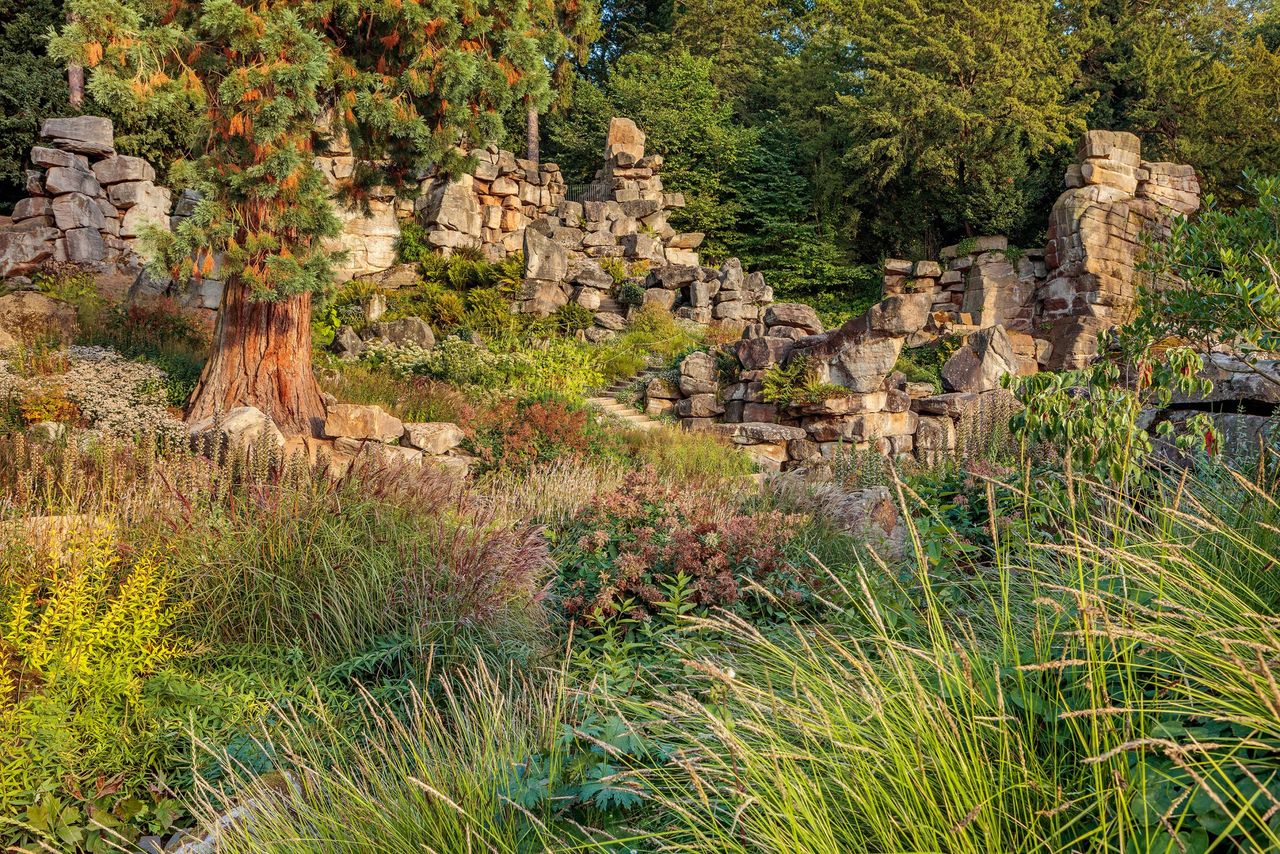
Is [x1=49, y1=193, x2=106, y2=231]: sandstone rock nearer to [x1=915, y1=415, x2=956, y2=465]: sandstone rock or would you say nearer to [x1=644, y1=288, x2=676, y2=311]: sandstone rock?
[x1=644, y1=288, x2=676, y2=311]: sandstone rock

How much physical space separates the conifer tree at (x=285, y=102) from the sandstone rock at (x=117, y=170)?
10.7 m

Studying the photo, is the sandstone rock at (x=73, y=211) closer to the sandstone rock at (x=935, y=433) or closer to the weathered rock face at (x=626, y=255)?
the weathered rock face at (x=626, y=255)

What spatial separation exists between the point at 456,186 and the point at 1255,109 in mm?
18517

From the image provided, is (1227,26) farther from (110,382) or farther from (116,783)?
(116,783)

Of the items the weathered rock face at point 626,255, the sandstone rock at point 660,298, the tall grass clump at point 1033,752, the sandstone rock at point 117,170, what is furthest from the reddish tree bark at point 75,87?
the tall grass clump at point 1033,752

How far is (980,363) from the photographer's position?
14070mm

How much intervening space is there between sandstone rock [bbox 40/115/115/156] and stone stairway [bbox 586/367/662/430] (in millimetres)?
11620

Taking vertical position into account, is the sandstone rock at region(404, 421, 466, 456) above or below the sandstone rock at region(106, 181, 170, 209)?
below

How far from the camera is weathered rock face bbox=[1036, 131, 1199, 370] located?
18516mm

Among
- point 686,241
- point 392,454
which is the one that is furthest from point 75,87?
point 392,454

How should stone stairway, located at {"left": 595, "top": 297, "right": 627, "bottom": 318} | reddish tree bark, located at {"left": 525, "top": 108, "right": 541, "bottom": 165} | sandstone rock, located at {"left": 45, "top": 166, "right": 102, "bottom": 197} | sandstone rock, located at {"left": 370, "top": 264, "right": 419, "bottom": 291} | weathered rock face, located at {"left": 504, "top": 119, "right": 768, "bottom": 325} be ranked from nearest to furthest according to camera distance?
1. sandstone rock, located at {"left": 45, "top": 166, "right": 102, "bottom": 197}
2. weathered rock face, located at {"left": 504, "top": 119, "right": 768, "bottom": 325}
3. stone stairway, located at {"left": 595, "top": 297, "right": 627, "bottom": 318}
4. sandstone rock, located at {"left": 370, "top": 264, "right": 419, "bottom": 291}
5. reddish tree bark, located at {"left": 525, "top": 108, "right": 541, "bottom": 165}

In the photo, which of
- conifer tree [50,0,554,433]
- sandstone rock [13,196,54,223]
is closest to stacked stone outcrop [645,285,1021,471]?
conifer tree [50,0,554,433]

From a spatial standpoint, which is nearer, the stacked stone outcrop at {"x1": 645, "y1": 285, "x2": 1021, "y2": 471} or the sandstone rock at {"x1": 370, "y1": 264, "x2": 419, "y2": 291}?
the stacked stone outcrop at {"x1": 645, "y1": 285, "x2": 1021, "y2": 471}

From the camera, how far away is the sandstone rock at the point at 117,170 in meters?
17.1
